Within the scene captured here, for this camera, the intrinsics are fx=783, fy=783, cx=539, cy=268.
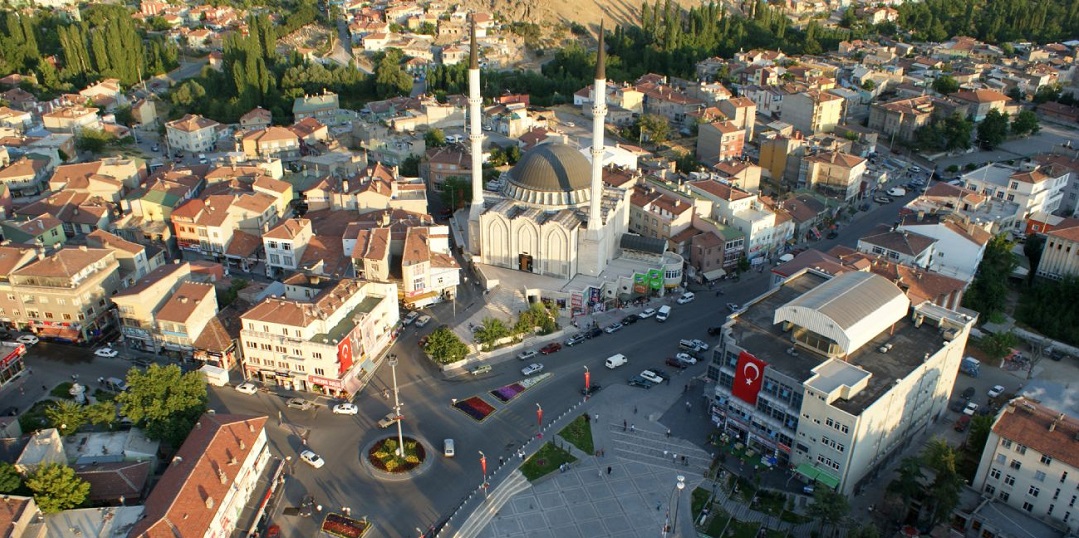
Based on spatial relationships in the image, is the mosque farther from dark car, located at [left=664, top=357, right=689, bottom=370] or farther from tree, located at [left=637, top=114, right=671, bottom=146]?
tree, located at [left=637, top=114, right=671, bottom=146]

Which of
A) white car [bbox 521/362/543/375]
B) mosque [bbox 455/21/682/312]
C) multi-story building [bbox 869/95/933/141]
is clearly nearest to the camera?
white car [bbox 521/362/543/375]

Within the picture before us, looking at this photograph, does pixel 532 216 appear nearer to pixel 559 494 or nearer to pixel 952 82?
pixel 559 494

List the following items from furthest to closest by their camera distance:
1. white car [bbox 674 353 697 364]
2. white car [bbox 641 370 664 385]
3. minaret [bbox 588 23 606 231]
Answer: minaret [bbox 588 23 606 231] < white car [bbox 674 353 697 364] < white car [bbox 641 370 664 385]

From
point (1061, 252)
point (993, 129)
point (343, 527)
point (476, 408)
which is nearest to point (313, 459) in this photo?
point (343, 527)

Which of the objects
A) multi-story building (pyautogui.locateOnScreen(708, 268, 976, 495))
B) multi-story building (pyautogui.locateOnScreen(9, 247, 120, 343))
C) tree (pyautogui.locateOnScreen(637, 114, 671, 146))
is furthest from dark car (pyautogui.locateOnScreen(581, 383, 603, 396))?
tree (pyautogui.locateOnScreen(637, 114, 671, 146))

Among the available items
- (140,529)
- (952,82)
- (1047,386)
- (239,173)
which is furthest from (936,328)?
(952,82)

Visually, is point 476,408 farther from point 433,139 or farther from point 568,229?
point 433,139
